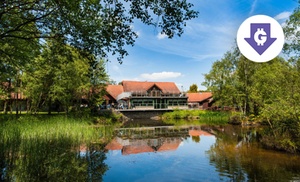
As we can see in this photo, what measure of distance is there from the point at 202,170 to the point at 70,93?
23488mm

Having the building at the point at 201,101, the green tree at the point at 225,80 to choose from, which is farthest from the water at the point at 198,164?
the building at the point at 201,101

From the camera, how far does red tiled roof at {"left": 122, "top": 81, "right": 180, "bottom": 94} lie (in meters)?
54.0

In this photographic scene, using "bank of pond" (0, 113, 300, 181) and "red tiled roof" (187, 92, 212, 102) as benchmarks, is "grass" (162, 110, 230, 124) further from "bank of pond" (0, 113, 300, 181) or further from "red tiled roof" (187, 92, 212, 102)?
"bank of pond" (0, 113, 300, 181)

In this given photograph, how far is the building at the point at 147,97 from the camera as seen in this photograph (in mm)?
50781

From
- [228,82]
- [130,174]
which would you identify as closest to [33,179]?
[130,174]

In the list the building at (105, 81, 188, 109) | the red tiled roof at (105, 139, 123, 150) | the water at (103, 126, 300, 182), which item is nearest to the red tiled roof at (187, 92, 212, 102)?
the building at (105, 81, 188, 109)

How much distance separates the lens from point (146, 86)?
2199 inches

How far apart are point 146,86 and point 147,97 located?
16.6 feet

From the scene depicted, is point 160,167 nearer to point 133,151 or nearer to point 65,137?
point 133,151

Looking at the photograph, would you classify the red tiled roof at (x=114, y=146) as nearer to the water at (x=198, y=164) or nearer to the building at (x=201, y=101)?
the water at (x=198, y=164)

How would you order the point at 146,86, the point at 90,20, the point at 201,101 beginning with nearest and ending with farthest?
the point at 90,20
the point at 146,86
the point at 201,101

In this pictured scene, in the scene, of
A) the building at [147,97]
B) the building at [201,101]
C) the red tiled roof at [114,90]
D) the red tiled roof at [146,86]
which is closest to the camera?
the building at [147,97]

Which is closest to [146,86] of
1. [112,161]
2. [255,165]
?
[112,161]

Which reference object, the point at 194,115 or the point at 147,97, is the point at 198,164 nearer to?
the point at 194,115
